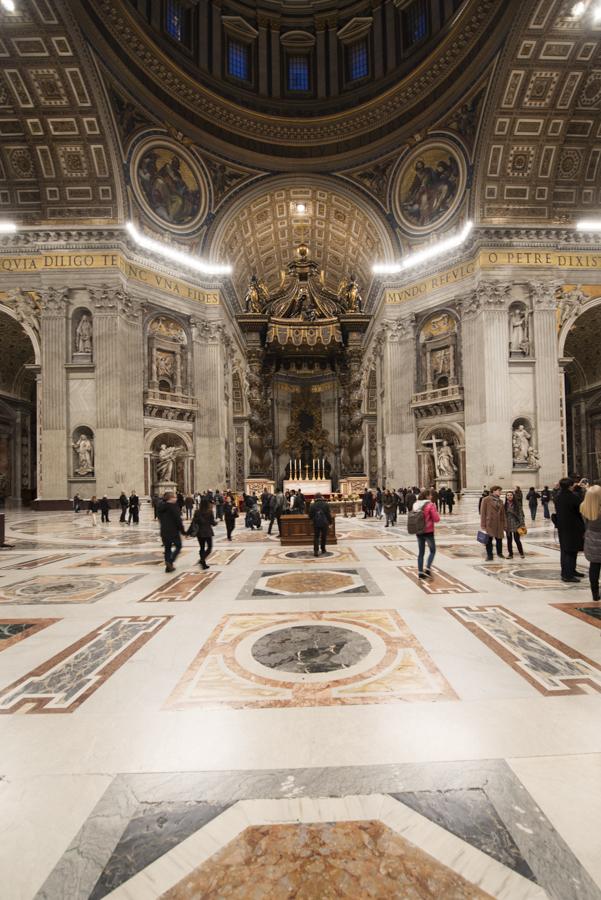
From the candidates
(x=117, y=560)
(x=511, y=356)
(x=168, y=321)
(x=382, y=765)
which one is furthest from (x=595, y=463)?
(x=382, y=765)

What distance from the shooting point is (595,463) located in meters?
25.5

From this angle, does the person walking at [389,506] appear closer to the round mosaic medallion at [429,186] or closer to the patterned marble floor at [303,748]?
the patterned marble floor at [303,748]

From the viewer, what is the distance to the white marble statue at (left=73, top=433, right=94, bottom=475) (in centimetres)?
2017

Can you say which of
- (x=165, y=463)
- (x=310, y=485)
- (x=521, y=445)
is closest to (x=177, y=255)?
(x=165, y=463)

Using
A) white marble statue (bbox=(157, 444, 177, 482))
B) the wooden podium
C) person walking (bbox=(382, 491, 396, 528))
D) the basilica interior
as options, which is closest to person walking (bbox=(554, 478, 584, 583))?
the basilica interior

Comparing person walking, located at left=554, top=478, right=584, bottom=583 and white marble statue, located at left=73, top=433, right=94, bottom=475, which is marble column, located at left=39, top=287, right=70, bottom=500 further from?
person walking, located at left=554, top=478, right=584, bottom=583

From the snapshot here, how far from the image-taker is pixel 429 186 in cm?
2366

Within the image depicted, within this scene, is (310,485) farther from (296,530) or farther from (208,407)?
(296,530)

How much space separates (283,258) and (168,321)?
12.3m

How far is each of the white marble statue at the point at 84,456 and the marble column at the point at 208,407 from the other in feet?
16.5

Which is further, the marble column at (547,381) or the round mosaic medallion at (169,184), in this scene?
the round mosaic medallion at (169,184)

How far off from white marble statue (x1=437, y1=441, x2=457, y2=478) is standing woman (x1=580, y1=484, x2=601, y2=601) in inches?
707

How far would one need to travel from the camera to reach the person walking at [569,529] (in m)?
5.62

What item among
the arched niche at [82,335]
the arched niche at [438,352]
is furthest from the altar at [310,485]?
the arched niche at [82,335]
